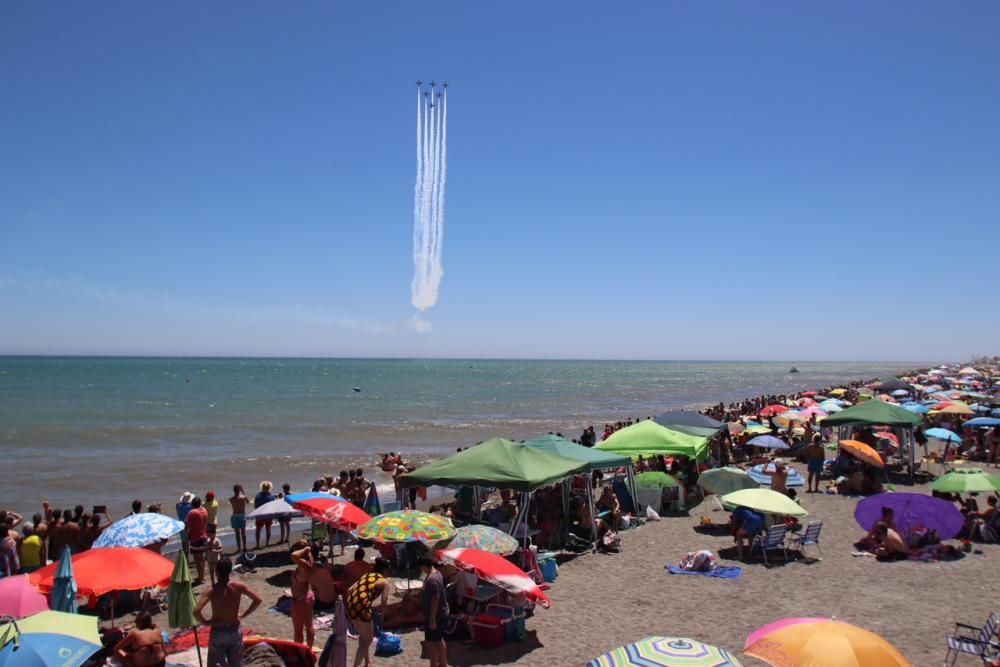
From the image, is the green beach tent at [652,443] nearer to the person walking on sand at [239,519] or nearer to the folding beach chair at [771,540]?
the folding beach chair at [771,540]

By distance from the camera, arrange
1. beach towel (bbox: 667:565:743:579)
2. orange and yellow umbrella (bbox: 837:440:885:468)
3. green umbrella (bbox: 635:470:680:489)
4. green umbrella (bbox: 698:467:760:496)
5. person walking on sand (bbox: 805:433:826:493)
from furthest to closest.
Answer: person walking on sand (bbox: 805:433:826:493), orange and yellow umbrella (bbox: 837:440:885:468), green umbrella (bbox: 635:470:680:489), green umbrella (bbox: 698:467:760:496), beach towel (bbox: 667:565:743:579)

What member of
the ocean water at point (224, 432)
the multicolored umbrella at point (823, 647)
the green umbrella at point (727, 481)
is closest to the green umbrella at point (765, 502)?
the green umbrella at point (727, 481)

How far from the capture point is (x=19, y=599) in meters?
7.11

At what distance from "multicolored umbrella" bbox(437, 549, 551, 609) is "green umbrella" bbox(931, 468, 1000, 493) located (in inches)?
350

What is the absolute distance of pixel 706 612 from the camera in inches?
364

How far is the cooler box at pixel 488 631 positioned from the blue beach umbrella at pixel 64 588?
4.25 meters

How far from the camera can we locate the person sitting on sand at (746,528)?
11.9 meters

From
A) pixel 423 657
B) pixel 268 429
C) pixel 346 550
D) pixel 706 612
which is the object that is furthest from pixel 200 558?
pixel 268 429

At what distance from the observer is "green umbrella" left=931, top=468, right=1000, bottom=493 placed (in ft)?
41.3

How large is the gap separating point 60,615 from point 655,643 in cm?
448

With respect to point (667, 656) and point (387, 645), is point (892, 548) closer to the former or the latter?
point (387, 645)

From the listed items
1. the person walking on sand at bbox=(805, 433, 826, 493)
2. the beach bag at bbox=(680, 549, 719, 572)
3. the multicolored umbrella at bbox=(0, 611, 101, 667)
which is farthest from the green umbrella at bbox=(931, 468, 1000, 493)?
the multicolored umbrella at bbox=(0, 611, 101, 667)

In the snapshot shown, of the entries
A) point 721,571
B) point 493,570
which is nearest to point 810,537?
point 721,571

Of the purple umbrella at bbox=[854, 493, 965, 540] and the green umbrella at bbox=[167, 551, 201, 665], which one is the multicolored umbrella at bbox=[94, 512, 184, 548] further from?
the purple umbrella at bbox=[854, 493, 965, 540]
